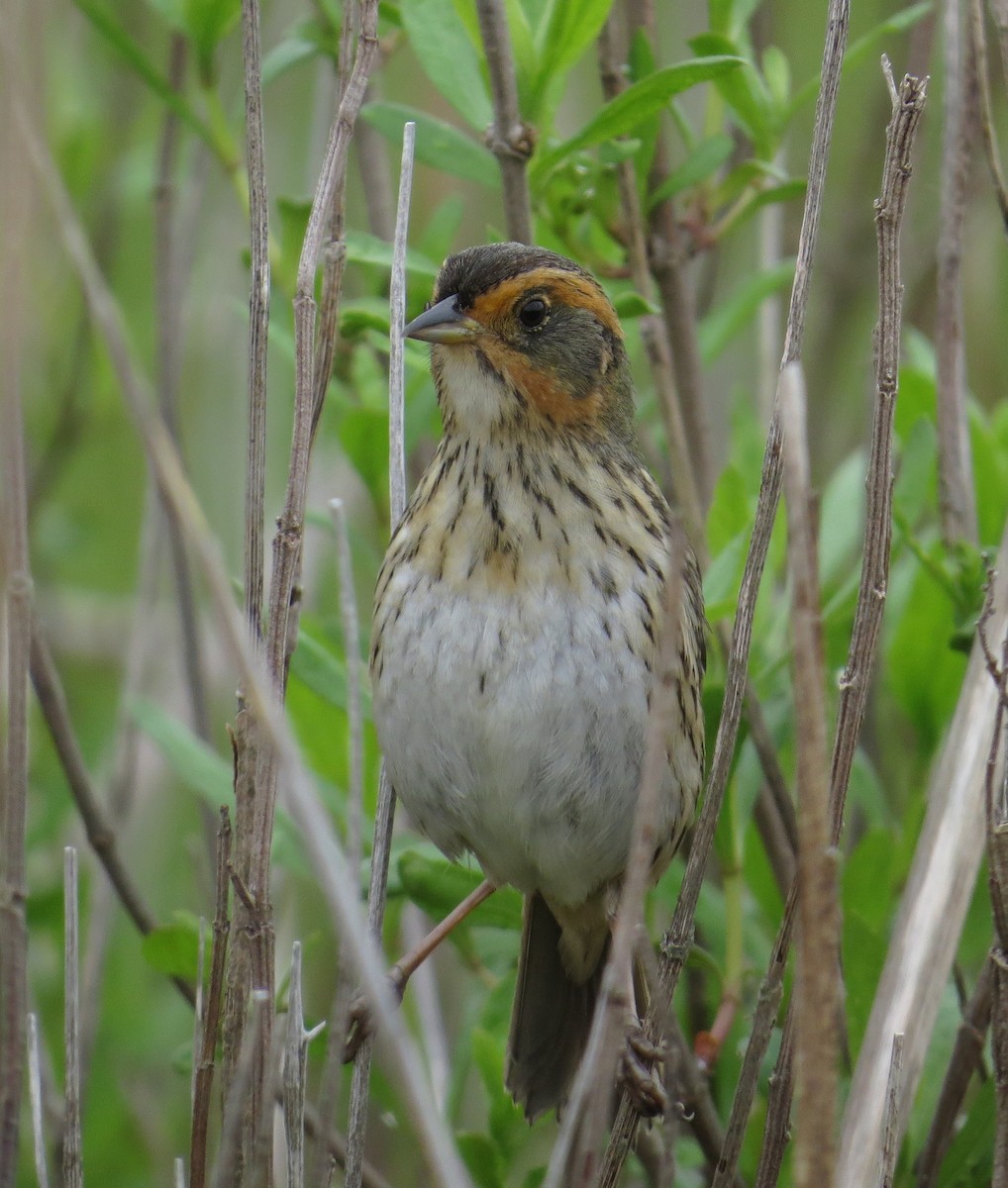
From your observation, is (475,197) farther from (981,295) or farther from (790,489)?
(790,489)

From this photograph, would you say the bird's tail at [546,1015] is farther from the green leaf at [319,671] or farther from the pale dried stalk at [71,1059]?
the pale dried stalk at [71,1059]

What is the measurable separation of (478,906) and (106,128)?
327 cm

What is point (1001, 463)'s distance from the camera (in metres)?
3.64

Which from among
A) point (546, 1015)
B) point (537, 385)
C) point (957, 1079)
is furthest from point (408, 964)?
point (537, 385)

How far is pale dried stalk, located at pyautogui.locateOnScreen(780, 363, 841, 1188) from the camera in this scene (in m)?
1.80

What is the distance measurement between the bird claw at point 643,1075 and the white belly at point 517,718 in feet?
1.28

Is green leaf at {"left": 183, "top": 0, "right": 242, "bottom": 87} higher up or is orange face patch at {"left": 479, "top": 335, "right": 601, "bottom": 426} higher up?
green leaf at {"left": 183, "top": 0, "right": 242, "bottom": 87}

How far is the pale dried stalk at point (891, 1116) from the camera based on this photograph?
2.20m

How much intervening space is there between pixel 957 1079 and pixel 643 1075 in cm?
58

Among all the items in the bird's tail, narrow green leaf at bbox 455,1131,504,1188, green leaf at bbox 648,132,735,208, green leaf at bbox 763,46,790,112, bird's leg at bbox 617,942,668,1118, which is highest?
green leaf at bbox 763,46,790,112

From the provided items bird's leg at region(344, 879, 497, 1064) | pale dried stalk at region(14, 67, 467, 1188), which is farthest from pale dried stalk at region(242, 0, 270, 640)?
bird's leg at region(344, 879, 497, 1064)

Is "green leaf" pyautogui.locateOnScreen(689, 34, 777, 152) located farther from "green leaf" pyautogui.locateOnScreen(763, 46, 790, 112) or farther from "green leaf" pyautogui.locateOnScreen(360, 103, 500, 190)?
"green leaf" pyautogui.locateOnScreen(360, 103, 500, 190)

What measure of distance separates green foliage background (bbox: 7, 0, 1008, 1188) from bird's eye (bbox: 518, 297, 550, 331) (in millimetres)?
162

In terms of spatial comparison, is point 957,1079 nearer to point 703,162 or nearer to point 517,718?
point 517,718
